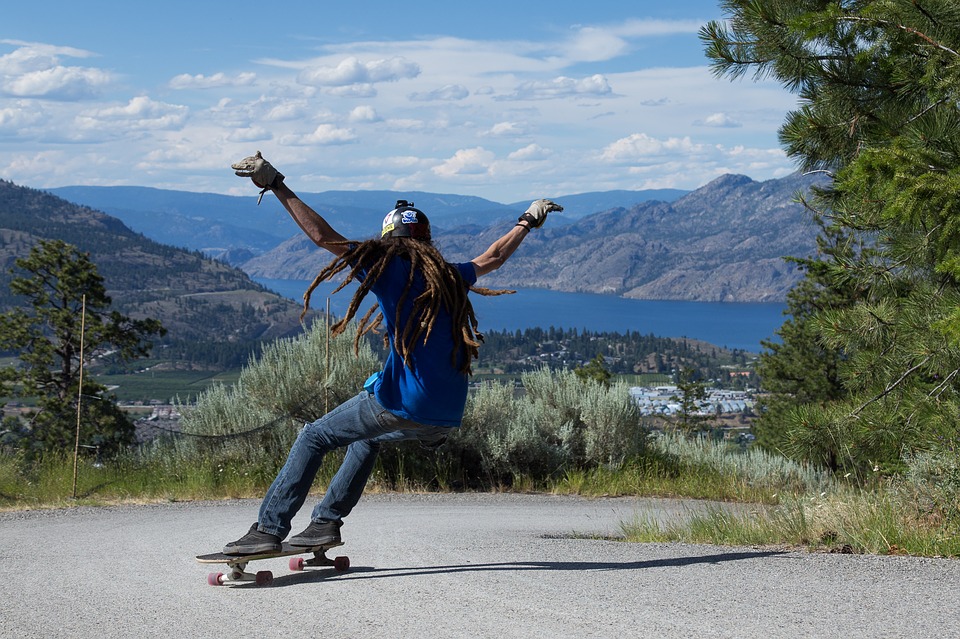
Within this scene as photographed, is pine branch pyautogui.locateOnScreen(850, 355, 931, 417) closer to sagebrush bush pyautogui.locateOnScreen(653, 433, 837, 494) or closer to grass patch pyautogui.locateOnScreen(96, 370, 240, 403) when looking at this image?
sagebrush bush pyautogui.locateOnScreen(653, 433, 837, 494)

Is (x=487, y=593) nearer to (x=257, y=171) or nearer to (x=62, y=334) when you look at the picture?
(x=257, y=171)

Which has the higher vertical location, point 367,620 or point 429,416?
point 429,416

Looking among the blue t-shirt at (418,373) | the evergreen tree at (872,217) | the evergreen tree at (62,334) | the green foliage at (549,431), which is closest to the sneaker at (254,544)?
the blue t-shirt at (418,373)

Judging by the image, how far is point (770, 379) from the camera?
1535 inches

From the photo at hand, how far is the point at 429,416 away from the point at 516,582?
37.2 inches

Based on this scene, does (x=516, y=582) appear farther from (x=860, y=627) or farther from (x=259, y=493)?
(x=259, y=493)

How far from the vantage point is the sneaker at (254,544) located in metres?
5.41

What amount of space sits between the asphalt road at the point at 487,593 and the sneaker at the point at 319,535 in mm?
178

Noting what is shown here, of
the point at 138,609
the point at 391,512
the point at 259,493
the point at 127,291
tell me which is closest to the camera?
the point at 138,609

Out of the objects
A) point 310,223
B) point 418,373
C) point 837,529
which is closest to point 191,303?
point 837,529

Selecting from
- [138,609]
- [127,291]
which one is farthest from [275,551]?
[127,291]

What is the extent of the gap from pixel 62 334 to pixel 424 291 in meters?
18.4

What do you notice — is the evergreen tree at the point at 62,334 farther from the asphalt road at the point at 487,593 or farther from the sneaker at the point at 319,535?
the sneaker at the point at 319,535

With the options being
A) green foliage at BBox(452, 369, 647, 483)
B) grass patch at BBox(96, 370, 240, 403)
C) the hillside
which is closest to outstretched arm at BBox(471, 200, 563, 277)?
green foliage at BBox(452, 369, 647, 483)
